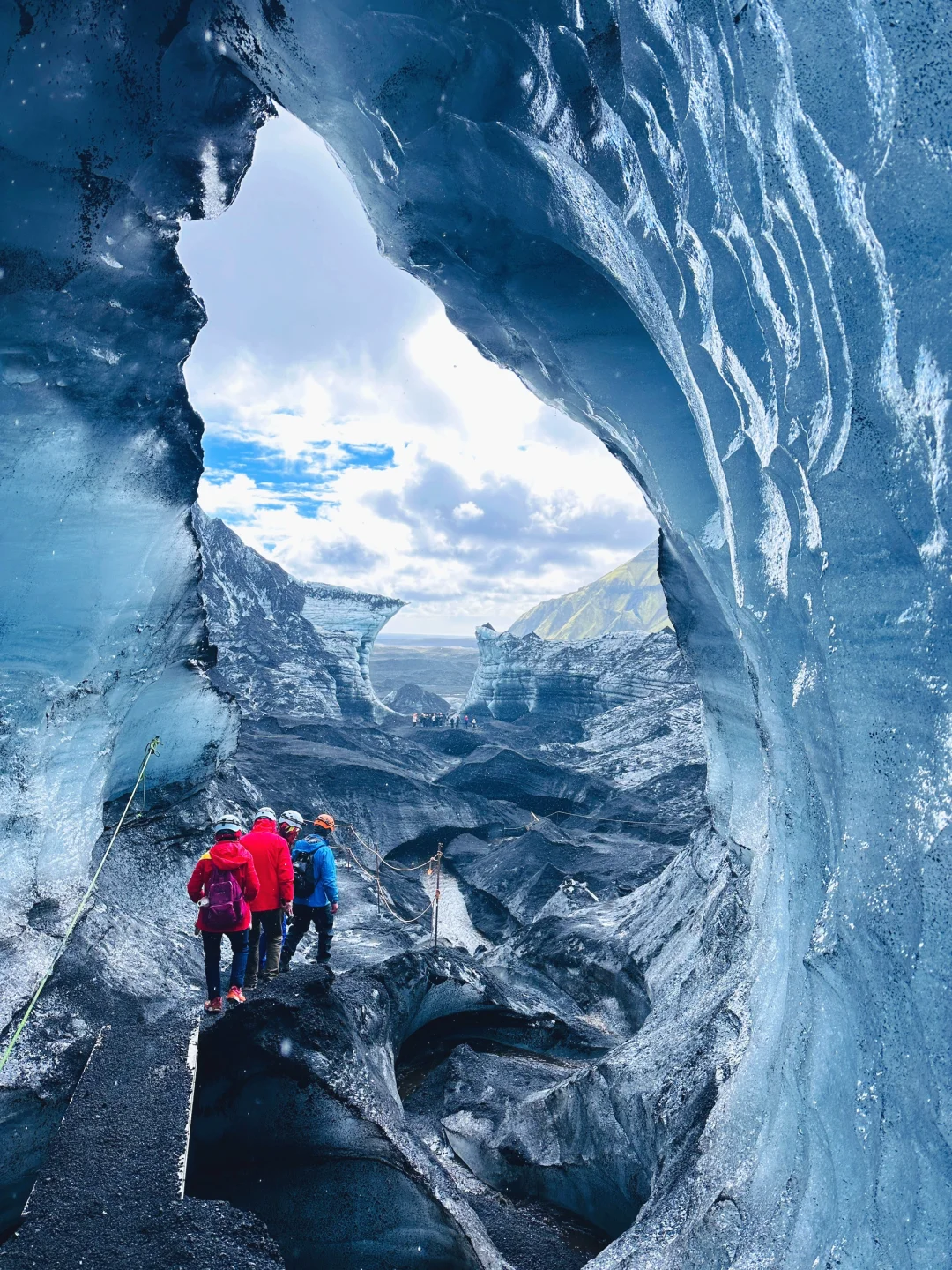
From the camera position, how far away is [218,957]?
4027 millimetres

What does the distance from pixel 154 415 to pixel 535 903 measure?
8364 mm

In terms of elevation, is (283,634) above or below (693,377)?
below

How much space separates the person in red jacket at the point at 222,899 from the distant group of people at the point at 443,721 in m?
21.8

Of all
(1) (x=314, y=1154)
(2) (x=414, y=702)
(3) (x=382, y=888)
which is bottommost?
(3) (x=382, y=888)

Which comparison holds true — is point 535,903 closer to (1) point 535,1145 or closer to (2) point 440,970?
(2) point 440,970

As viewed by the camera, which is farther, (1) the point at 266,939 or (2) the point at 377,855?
(2) the point at 377,855

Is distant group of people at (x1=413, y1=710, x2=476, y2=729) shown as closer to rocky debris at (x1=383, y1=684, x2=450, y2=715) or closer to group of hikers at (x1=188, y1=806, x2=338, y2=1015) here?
rocky debris at (x1=383, y1=684, x2=450, y2=715)

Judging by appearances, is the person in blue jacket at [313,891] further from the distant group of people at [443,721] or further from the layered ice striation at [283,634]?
the distant group of people at [443,721]

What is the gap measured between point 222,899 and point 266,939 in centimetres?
95

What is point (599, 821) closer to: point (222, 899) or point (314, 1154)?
point (222, 899)

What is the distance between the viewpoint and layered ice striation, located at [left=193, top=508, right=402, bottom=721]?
20.5 metres

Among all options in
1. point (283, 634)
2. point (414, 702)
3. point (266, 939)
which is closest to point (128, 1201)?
point (266, 939)

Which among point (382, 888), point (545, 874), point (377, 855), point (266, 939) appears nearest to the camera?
point (266, 939)

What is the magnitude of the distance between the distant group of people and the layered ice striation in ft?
6.22
